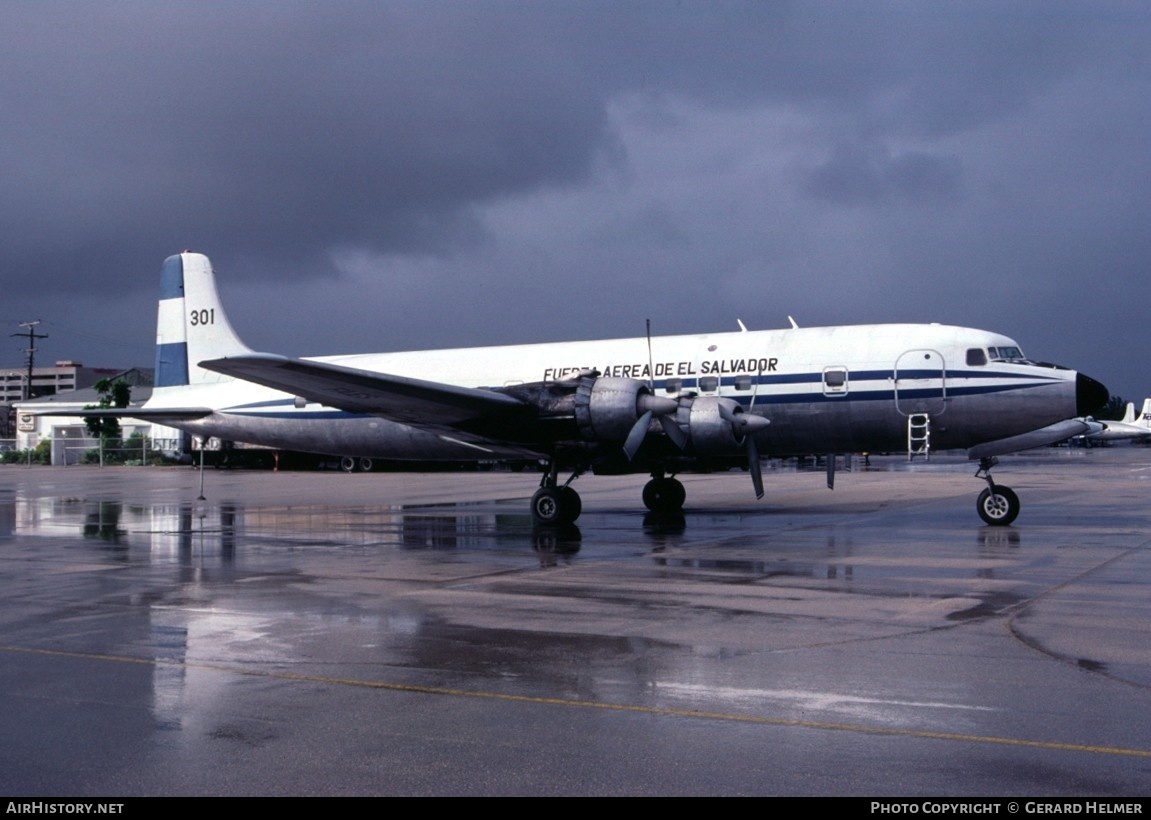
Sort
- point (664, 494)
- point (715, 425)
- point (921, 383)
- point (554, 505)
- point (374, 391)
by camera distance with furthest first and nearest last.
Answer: point (664, 494), point (554, 505), point (921, 383), point (374, 391), point (715, 425)

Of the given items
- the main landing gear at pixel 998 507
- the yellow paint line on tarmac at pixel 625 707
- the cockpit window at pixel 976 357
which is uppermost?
the cockpit window at pixel 976 357

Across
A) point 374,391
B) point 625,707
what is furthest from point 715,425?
point 625,707

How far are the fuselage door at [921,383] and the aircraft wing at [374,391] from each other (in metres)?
7.03

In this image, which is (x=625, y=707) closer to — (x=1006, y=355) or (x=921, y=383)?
(x=921, y=383)

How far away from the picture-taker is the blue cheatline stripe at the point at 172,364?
2652cm

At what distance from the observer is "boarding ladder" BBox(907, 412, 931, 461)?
1852cm

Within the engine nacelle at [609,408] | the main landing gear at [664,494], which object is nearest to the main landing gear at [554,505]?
the engine nacelle at [609,408]

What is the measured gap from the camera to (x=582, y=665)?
763cm

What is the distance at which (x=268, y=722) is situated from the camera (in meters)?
6.13

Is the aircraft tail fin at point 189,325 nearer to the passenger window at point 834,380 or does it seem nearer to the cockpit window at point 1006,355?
the passenger window at point 834,380

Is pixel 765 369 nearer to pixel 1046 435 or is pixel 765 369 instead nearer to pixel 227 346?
pixel 1046 435

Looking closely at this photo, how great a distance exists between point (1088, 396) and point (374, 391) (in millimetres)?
12678
